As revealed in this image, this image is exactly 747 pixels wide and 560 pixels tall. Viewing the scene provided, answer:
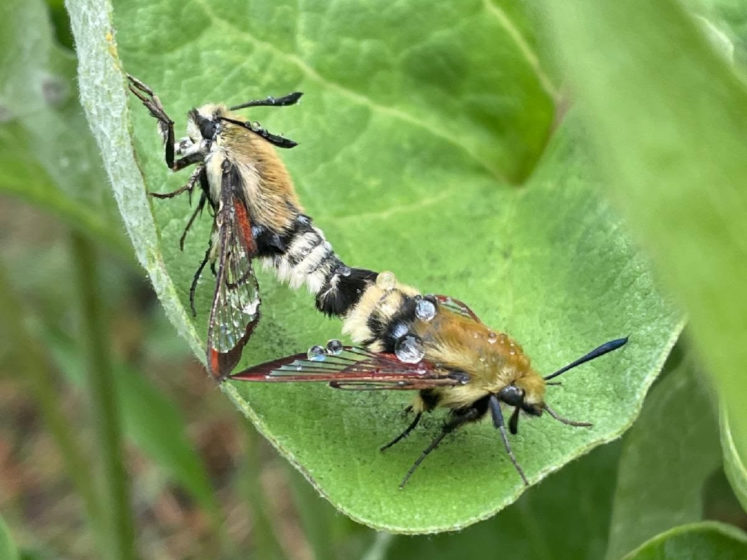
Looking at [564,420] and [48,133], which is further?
[48,133]

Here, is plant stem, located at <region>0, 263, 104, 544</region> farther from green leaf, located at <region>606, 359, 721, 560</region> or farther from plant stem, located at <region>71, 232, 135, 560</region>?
green leaf, located at <region>606, 359, 721, 560</region>

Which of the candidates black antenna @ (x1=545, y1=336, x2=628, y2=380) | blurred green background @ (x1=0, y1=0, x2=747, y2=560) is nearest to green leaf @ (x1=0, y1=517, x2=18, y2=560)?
blurred green background @ (x1=0, y1=0, x2=747, y2=560)

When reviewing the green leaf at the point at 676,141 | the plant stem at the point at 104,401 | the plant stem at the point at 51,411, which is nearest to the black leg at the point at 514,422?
the green leaf at the point at 676,141

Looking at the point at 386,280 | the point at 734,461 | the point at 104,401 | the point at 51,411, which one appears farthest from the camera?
the point at 51,411

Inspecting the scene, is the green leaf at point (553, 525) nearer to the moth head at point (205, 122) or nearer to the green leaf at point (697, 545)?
the green leaf at point (697, 545)

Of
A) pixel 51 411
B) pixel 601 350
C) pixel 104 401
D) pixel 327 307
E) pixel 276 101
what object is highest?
pixel 601 350

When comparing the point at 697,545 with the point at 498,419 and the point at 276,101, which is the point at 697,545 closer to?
the point at 498,419

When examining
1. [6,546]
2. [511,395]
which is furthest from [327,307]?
[6,546]
